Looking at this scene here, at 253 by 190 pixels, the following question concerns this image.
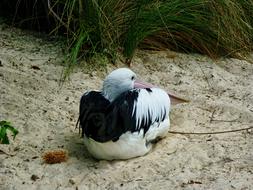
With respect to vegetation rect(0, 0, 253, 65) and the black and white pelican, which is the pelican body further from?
vegetation rect(0, 0, 253, 65)

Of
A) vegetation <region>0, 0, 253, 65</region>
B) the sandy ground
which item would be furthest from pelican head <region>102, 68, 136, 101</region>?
vegetation <region>0, 0, 253, 65</region>

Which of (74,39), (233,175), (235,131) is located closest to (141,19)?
(74,39)

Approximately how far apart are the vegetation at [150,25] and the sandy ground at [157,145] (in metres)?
0.12

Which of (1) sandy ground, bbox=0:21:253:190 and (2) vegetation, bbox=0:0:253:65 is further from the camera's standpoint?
(2) vegetation, bbox=0:0:253:65

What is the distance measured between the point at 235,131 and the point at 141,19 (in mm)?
1315

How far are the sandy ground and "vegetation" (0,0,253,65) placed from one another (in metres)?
0.12

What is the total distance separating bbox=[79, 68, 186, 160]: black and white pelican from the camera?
10.7 feet

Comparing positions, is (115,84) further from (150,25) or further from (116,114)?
(150,25)

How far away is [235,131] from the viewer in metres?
3.65

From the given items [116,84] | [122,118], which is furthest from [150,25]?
[122,118]

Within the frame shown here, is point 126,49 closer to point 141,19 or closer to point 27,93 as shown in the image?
point 141,19

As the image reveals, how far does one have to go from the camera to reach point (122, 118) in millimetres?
3271

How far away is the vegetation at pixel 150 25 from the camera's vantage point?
4473 millimetres

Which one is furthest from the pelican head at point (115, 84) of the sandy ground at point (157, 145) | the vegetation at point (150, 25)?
the vegetation at point (150, 25)
